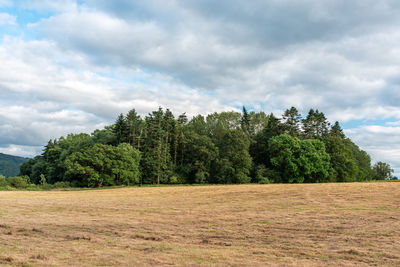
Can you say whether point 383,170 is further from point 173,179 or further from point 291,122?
point 173,179

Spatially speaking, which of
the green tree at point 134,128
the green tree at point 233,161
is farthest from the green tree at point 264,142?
the green tree at point 134,128

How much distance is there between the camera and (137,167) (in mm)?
64750

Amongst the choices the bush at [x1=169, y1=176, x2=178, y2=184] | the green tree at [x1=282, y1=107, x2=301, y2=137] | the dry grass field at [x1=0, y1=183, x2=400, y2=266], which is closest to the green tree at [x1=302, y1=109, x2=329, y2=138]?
the green tree at [x1=282, y1=107, x2=301, y2=137]

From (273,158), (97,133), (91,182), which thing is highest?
(97,133)

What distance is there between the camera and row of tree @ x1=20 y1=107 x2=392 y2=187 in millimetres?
61344

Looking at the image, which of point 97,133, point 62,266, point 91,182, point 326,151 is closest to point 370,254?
point 62,266

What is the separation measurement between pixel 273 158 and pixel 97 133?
50.0 metres

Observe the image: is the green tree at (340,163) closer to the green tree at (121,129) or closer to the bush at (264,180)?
the bush at (264,180)

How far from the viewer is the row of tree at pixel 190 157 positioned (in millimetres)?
61344

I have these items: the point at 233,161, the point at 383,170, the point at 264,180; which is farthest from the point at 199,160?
the point at 383,170

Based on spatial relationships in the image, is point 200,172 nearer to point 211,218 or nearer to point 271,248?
point 211,218

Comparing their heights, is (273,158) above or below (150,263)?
above

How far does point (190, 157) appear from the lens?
7612cm

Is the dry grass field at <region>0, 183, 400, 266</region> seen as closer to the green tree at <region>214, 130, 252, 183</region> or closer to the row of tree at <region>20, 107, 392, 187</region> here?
the row of tree at <region>20, 107, 392, 187</region>
